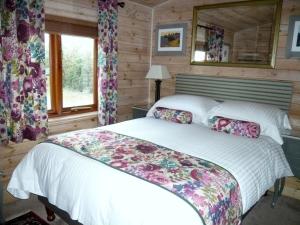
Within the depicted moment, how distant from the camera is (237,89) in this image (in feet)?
10.4

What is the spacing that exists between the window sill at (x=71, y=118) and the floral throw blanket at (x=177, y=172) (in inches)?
33.1

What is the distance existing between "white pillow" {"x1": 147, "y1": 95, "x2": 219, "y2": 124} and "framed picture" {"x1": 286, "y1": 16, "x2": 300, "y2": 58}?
0.96m

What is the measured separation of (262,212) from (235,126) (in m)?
0.86

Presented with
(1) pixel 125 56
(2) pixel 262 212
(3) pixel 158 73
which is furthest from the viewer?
(1) pixel 125 56

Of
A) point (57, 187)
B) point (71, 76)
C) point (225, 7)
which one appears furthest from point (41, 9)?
point (225, 7)

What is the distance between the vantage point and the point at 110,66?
3.22m

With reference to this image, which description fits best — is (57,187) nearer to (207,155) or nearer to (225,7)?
(207,155)

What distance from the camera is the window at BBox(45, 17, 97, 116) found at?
2.90 metres

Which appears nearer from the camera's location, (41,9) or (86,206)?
(86,206)

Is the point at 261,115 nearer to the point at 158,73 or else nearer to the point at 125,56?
the point at 158,73

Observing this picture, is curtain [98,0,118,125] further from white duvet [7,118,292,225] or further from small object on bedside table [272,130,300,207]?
small object on bedside table [272,130,300,207]

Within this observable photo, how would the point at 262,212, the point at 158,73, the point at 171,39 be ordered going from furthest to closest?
the point at 171,39, the point at 158,73, the point at 262,212

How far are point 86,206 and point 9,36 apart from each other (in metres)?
1.66

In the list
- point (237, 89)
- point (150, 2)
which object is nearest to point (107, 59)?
point (150, 2)
